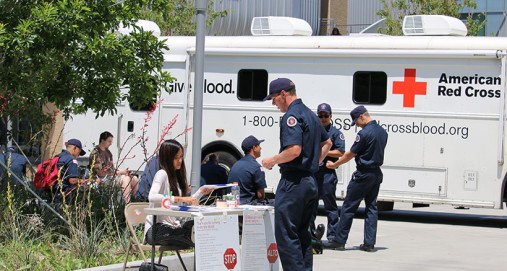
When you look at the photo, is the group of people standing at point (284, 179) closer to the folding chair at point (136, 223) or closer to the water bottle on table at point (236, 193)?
the folding chair at point (136, 223)

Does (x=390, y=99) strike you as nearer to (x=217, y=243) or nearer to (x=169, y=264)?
(x=169, y=264)

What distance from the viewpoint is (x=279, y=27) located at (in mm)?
18453

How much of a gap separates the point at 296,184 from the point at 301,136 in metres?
0.43

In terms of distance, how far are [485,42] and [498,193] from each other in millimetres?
2409

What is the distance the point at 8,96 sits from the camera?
466 inches

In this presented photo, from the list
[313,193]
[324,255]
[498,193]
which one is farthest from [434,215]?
[313,193]

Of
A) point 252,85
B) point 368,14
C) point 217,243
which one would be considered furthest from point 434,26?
point 368,14

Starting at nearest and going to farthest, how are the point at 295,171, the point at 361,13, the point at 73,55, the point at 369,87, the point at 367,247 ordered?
the point at 295,171, the point at 73,55, the point at 367,247, the point at 369,87, the point at 361,13

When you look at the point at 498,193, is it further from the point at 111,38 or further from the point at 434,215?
the point at 111,38

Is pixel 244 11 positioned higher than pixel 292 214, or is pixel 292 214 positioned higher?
pixel 244 11

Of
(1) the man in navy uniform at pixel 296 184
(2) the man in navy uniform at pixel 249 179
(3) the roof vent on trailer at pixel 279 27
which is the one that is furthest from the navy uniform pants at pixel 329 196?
(3) the roof vent on trailer at pixel 279 27

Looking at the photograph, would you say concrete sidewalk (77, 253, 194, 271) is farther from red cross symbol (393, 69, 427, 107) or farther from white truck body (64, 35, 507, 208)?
red cross symbol (393, 69, 427, 107)

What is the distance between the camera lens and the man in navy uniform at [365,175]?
13.0 meters

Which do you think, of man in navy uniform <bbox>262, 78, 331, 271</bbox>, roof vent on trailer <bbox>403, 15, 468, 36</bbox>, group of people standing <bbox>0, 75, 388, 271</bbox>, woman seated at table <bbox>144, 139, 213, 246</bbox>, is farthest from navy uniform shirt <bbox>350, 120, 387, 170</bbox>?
roof vent on trailer <bbox>403, 15, 468, 36</bbox>
